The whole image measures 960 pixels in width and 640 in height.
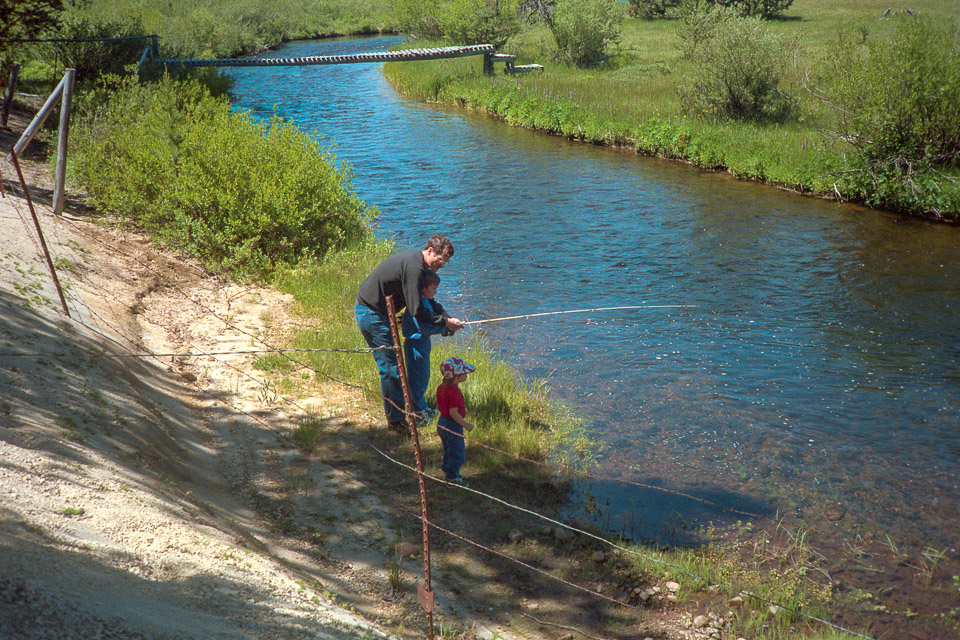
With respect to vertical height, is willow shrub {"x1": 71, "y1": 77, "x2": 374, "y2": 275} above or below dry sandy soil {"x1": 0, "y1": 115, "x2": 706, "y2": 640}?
above

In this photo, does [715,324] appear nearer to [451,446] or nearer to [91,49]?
[451,446]

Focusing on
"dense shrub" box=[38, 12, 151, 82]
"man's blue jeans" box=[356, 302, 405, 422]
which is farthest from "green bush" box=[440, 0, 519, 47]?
"man's blue jeans" box=[356, 302, 405, 422]

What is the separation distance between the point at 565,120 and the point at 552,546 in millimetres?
19218

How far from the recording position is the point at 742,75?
789 inches

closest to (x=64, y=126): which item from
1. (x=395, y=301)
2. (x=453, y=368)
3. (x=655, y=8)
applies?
(x=395, y=301)

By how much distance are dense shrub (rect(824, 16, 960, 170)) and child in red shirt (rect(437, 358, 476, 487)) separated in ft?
43.7

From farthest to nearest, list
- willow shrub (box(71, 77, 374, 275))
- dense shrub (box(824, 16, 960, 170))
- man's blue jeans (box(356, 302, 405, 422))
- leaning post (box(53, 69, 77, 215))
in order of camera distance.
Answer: dense shrub (box(824, 16, 960, 170))
willow shrub (box(71, 77, 374, 275))
leaning post (box(53, 69, 77, 215))
man's blue jeans (box(356, 302, 405, 422))

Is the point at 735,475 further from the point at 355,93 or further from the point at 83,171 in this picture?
the point at 355,93

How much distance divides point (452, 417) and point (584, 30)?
28.9m

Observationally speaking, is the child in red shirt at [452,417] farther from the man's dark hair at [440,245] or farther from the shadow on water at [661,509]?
the shadow on water at [661,509]

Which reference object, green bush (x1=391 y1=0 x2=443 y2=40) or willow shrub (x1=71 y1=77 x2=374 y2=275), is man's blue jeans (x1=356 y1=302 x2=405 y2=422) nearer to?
willow shrub (x1=71 y1=77 x2=374 y2=275)

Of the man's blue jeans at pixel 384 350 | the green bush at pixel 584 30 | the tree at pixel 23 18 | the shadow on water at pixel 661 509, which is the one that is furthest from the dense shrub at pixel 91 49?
the green bush at pixel 584 30

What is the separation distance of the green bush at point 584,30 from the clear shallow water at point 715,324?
12.6m

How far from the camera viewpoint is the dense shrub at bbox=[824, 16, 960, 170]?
14.7 meters
